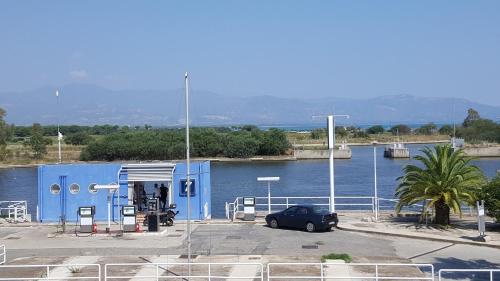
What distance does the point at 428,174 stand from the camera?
28.1 meters

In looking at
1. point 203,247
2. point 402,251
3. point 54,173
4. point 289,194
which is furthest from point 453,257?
point 289,194

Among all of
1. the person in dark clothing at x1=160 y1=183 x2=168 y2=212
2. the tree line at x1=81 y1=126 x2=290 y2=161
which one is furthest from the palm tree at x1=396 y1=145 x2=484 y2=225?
the tree line at x1=81 y1=126 x2=290 y2=161

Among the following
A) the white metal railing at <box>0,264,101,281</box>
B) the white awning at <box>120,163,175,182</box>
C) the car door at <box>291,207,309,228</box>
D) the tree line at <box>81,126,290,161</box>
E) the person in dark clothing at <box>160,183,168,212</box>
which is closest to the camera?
the white metal railing at <box>0,264,101,281</box>

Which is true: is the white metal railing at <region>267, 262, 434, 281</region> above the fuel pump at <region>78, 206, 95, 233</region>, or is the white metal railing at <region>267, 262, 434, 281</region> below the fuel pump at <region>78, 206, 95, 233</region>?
below

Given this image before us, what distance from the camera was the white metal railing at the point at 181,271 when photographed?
62.8 feet

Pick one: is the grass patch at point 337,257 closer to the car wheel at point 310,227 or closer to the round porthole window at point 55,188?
the car wheel at point 310,227

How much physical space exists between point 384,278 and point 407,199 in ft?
33.7

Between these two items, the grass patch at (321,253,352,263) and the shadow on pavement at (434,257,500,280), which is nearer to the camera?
the shadow on pavement at (434,257,500,280)

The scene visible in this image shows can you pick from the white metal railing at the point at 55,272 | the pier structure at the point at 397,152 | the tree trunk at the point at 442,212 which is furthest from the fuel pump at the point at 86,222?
the pier structure at the point at 397,152

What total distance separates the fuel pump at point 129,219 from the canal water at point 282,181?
1736 cm

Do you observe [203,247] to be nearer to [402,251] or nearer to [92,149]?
[402,251]

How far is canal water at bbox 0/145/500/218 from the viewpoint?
63.9 metres

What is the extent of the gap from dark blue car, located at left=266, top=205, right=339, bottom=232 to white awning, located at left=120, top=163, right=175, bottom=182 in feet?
18.0

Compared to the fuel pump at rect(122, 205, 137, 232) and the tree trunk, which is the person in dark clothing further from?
the tree trunk
